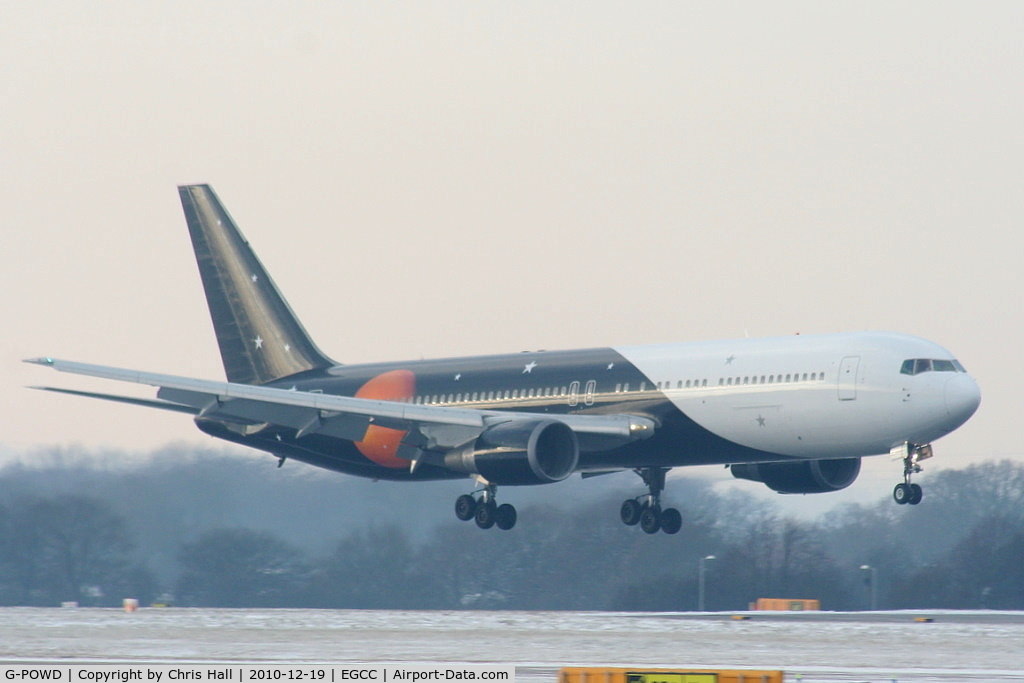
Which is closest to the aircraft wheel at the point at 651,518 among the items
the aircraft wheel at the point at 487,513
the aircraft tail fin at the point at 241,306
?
the aircraft wheel at the point at 487,513

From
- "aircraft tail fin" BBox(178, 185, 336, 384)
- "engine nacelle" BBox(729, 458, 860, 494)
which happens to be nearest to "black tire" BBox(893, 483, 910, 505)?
"engine nacelle" BBox(729, 458, 860, 494)

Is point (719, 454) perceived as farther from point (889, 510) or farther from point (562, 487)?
point (889, 510)

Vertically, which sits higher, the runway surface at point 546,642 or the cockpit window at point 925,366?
the cockpit window at point 925,366

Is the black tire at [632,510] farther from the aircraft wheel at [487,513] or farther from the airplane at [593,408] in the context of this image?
the aircraft wheel at [487,513]

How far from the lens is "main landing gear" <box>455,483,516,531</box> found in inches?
1908

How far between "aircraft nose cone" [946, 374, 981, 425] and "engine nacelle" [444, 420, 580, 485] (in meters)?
9.83

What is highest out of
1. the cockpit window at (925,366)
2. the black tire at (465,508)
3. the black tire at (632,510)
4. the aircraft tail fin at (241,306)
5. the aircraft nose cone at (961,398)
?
the aircraft tail fin at (241,306)

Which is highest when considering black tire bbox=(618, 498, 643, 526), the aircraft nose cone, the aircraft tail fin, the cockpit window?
the aircraft tail fin

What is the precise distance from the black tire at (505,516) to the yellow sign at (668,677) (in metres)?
22.0

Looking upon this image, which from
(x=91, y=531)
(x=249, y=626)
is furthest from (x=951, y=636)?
(x=91, y=531)

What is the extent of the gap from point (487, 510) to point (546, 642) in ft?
26.7

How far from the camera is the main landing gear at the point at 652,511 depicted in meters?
49.6

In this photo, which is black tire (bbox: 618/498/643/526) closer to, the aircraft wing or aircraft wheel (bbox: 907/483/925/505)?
the aircraft wing
